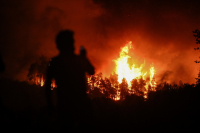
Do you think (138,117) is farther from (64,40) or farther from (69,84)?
(64,40)

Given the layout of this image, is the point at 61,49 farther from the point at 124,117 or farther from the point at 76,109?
the point at 124,117

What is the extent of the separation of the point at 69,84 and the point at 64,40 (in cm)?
87

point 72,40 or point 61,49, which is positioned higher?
point 72,40

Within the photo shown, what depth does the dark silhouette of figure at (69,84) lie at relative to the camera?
2758 mm

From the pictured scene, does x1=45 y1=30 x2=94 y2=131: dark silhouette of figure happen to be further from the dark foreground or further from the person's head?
the dark foreground

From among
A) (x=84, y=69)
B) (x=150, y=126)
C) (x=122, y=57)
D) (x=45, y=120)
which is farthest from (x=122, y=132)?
(x=122, y=57)

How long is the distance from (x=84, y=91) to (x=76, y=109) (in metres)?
0.38

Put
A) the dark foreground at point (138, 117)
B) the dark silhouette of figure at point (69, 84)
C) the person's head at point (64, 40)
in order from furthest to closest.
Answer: the dark foreground at point (138, 117)
the person's head at point (64, 40)
the dark silhouette of figure at point (69, 84)

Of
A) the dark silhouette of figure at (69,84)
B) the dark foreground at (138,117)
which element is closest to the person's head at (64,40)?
the dark silhouette of figure at (69,84)

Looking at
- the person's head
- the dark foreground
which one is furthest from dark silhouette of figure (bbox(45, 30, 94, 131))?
the dark foreground

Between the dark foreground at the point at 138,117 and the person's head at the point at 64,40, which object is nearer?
the person's head at the point at 64,40

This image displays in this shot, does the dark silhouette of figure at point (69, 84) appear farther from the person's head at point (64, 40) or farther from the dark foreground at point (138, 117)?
the dark foreground at point (138, 117)

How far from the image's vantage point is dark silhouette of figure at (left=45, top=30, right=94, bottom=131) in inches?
109

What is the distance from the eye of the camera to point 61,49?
2891 mm
